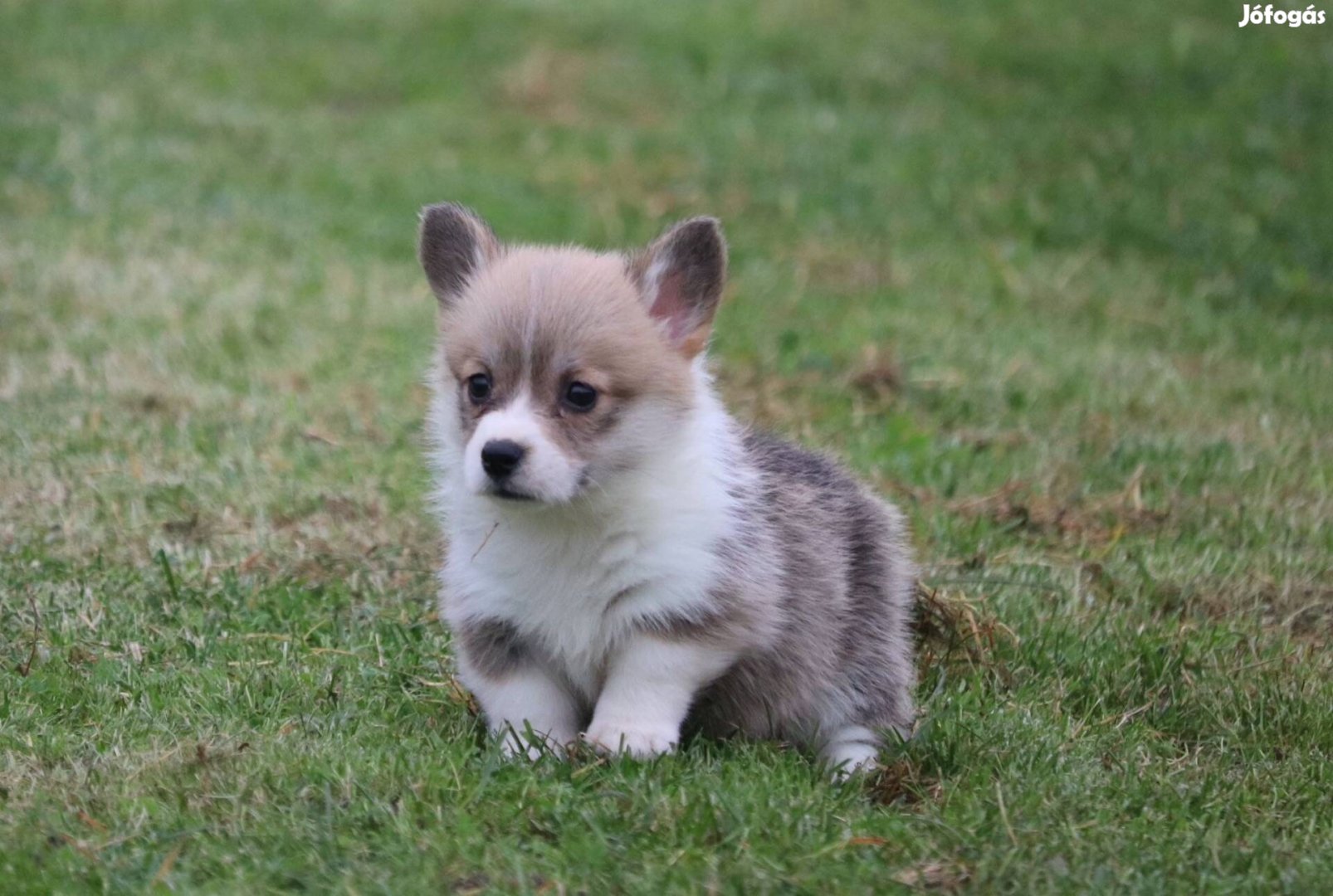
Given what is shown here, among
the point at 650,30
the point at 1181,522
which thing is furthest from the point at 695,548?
the point at 650,30

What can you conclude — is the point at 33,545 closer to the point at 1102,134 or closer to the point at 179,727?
the point at 179,727

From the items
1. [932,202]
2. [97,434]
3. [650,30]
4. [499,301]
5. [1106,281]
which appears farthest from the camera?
[650,30]

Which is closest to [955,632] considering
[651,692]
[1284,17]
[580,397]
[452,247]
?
[651,692]

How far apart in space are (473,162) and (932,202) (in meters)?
3.33

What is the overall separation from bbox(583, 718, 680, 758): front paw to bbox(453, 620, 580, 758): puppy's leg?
16 cm

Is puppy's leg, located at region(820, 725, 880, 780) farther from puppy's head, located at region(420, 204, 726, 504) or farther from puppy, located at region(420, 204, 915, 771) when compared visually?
puppy's head, located at region(420, 204, 726, 504)

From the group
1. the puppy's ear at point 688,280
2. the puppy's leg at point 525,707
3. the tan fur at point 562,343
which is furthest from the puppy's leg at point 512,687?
the puppy's ear at point 688,280

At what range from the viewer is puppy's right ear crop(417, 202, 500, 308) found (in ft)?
14.6

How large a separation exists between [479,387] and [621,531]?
1.62 feet

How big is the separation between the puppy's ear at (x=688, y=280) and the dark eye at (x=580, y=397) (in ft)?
1.25

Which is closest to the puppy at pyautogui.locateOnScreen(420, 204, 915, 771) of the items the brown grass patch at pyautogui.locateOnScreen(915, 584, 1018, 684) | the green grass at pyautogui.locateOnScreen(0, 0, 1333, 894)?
the green grass at pyautogui.locateOnScreen(0, 0, 1333, 894)

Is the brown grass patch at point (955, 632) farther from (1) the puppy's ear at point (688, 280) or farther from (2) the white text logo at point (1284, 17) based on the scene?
(2) the white text logo at point (1284, 17)

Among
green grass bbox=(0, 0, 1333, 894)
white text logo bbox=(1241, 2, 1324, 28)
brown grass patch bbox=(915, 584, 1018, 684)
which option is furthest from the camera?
white text logo bbox=(1241, 2, 1324, 28)

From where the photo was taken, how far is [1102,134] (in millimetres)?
12312
